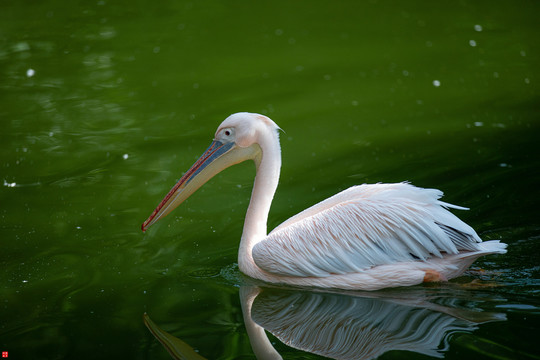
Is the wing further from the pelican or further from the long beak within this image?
the long beak

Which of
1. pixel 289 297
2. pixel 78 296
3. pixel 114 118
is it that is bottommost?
pixel 114 118

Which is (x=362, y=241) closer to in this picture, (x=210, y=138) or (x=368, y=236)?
(x=368, y=236)

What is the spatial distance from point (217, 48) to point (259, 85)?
1.54 m

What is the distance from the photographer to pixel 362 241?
13.1ft

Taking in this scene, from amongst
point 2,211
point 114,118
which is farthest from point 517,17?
point 2,211

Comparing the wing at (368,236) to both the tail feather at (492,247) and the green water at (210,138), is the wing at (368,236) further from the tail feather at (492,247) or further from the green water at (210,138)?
the green water at (210,138)

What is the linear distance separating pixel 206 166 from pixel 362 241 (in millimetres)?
1105

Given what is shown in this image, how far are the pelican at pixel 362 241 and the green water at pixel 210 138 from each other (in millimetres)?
134

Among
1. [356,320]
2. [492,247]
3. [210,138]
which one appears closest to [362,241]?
[356,320]

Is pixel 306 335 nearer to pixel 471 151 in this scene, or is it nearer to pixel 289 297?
pixel 289 297

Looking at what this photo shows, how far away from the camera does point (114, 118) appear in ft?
24.0

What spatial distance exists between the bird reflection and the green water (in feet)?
0.15

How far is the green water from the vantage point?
389 centimetres

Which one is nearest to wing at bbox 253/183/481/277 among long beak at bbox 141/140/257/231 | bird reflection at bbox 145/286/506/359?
bird reflection at bbox 145/286/506/359
